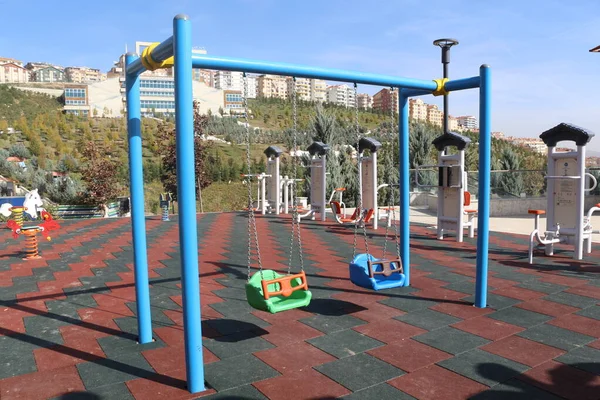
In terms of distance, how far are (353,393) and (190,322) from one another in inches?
42.0

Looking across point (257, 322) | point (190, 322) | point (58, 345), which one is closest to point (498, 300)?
point (257, 322)

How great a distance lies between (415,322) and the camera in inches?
155

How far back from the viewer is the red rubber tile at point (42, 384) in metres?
2.72

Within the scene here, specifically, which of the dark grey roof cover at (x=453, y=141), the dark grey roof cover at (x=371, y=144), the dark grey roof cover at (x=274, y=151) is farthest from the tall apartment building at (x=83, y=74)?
the dark grey roof cover at (x=453, y=141)

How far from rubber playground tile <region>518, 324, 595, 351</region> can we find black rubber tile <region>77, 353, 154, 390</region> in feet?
9.47

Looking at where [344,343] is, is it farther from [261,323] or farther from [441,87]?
[441,87]

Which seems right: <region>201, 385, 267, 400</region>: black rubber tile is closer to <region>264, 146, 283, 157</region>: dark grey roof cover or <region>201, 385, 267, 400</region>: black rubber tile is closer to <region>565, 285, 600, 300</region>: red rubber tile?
<region>565, 285, 600, 300</region>: red rubber tile

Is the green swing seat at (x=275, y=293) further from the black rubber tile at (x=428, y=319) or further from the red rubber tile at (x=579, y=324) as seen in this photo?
the red rubber tile at (x=579, y=324)

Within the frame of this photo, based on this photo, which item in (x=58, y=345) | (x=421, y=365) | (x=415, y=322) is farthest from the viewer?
(x=415, y=322)

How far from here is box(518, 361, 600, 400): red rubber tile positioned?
264cm

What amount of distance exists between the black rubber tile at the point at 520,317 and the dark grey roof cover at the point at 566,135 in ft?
11.3

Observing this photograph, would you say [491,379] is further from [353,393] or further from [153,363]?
[153,363]

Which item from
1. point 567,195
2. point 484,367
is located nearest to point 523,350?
point 484,367

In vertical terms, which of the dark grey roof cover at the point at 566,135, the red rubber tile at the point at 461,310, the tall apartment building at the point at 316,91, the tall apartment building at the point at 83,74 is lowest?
the red rubber tile at the point at 461,310
